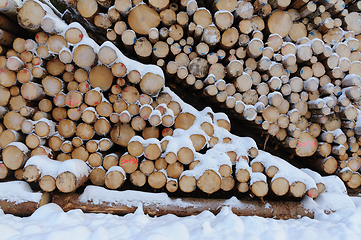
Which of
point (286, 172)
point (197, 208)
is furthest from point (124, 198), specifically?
point (286, 172)

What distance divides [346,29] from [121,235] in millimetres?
3389

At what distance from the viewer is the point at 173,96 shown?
83.4 inches

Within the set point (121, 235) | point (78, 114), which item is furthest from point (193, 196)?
point (78, 114)

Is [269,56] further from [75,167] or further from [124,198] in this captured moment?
[75,167]

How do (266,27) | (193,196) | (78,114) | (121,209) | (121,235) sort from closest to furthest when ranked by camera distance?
(121,235) → (121,209) → (78,114) → (193,196) → (266,27)

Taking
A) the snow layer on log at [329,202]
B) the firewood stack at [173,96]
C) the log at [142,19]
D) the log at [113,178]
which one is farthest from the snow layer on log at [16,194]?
the snow layer on log at [329,202]

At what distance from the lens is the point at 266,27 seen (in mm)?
2184

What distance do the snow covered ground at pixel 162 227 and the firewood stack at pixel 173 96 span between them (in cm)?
27

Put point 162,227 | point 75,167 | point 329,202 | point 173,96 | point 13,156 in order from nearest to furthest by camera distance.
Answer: point 162,227
point 75,167
point 13,156
point 329,202
point 173,96

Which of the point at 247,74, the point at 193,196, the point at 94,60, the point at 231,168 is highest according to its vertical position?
the point at 247,74

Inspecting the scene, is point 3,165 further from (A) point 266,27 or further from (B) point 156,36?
(A) point 266,27

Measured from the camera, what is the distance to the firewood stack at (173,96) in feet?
5.99

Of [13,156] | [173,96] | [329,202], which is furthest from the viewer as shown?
[173,96]

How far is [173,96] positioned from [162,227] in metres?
1.30
